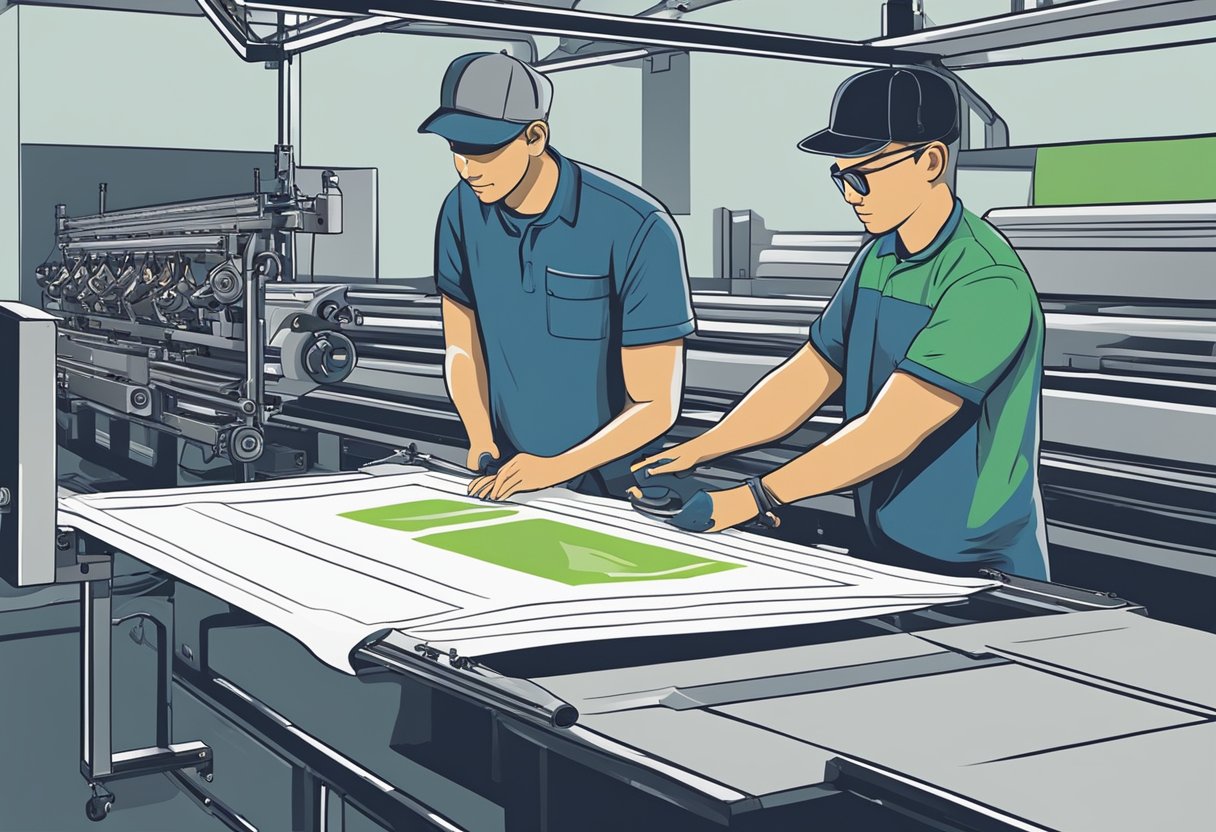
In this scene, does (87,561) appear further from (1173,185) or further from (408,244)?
(408,244)

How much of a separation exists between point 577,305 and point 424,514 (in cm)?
52

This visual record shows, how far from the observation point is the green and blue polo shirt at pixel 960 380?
170 cm

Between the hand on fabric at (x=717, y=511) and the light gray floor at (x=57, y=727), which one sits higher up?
the hand on fabric at (x=717, y=511)

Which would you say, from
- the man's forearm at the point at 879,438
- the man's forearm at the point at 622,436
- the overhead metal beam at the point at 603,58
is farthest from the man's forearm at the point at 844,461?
the overhead metal beam at the point at 603,58

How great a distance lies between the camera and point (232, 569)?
1.79m

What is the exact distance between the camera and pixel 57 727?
11.2ft

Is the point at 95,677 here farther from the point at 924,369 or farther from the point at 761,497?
the point at 924,369

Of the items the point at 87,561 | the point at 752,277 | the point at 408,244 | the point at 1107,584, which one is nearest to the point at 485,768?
the point at 87,561

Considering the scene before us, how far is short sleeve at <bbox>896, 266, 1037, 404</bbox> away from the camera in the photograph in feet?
5.53

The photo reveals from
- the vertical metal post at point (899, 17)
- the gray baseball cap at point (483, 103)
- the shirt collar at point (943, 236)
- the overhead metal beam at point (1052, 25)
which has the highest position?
the vertical metal post at point (899, 17)

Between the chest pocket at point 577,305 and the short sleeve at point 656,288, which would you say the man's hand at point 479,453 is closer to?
the chest pocket at point 577,305

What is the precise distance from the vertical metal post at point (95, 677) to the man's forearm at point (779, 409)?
1146mm

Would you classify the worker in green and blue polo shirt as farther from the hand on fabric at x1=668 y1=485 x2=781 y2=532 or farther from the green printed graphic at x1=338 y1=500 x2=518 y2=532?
the green printed graphic at x1=338 y1=500 x2=518 y2=532

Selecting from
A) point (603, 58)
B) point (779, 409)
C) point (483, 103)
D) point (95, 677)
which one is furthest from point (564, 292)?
point (603, 58)
